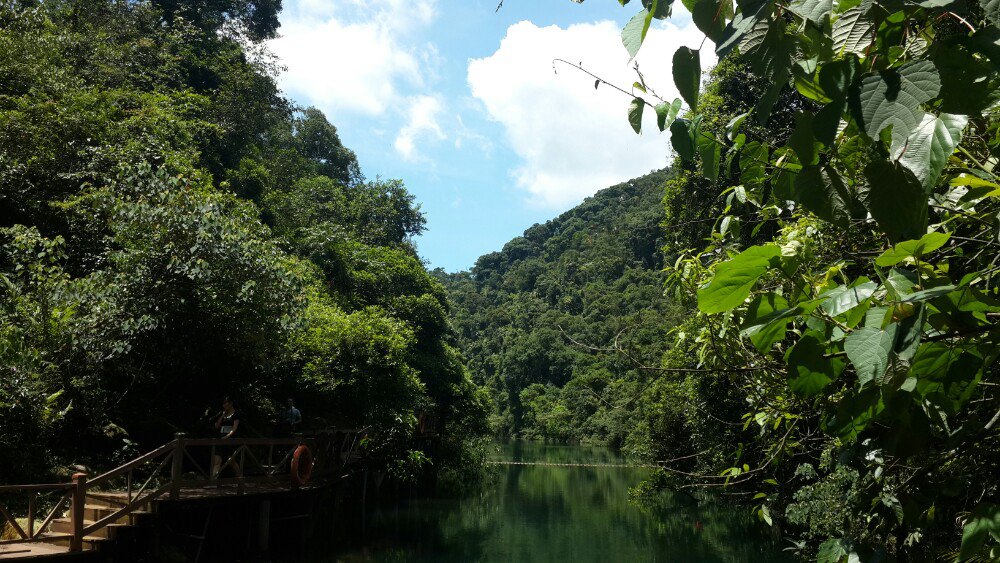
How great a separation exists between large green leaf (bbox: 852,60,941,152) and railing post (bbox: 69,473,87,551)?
802 centimetres

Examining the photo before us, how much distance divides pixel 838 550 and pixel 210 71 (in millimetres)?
27563

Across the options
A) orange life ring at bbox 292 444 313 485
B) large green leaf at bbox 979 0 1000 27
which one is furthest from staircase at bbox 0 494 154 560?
large green leaf at bbox 979 0 1000 27

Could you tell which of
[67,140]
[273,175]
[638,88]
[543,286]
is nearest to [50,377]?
[67,140]

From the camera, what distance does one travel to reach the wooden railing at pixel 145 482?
693cm

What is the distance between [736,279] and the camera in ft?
3.54

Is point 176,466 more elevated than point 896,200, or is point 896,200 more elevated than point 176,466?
point 896,200

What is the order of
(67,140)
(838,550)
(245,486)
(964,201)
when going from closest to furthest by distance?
(964,201), (838,550), (245,486), (67,140)

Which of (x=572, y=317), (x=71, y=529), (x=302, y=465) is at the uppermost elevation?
(x=572, y=317)

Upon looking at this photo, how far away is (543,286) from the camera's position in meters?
73.9

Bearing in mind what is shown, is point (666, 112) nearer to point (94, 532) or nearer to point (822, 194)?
point (822, 194)

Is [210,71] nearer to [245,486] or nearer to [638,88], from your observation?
[245,486]

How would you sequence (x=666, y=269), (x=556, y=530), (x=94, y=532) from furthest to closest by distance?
(x=556, y=530) → (x=94, y=532) → (x=666, y=269)

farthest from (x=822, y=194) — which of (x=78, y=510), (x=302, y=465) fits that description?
(x=302, y=465)

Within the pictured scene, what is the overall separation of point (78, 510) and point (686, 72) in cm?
816
